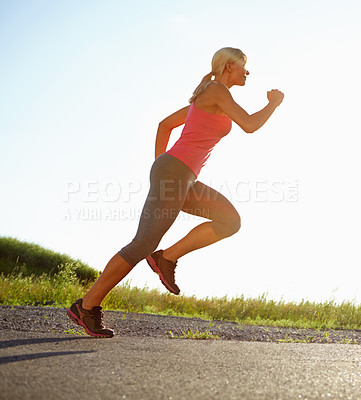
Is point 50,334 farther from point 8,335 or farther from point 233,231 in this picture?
point 233,231

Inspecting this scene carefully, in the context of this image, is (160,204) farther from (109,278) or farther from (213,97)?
(213,97)

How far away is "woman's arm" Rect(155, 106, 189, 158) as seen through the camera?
4109mm

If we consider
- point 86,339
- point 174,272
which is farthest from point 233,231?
point 86,339

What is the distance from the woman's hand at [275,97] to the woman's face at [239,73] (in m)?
0.25

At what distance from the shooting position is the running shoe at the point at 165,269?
4.00 meters

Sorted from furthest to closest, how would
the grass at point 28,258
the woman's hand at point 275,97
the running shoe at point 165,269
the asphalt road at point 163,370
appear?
the grass at point 28,258 < the running shoe at point 165,269 < the woman's hand at point 275,97 < the asphalt road at point 163,370

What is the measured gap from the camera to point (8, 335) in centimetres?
338

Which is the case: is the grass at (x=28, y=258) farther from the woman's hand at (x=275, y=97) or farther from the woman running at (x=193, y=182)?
the woman's hand at (x=275, y=97)

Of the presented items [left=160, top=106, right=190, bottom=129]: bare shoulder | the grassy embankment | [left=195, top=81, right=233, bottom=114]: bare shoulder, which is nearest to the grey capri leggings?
[left=195, top=81, right=233, bottom=114]: bare shoulder

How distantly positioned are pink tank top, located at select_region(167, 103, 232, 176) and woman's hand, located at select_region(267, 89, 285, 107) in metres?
0.40

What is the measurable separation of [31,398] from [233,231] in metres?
2.26

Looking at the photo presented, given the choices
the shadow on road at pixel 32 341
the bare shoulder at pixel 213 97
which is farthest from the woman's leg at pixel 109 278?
the bare shoulder at pixel 213 97

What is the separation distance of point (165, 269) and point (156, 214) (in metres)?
0.82

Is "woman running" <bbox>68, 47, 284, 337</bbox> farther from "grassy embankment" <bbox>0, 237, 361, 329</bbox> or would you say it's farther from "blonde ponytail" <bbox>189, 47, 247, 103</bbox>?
"grassy embankment" <bbox>0, 237, 361, 329</bbox>
